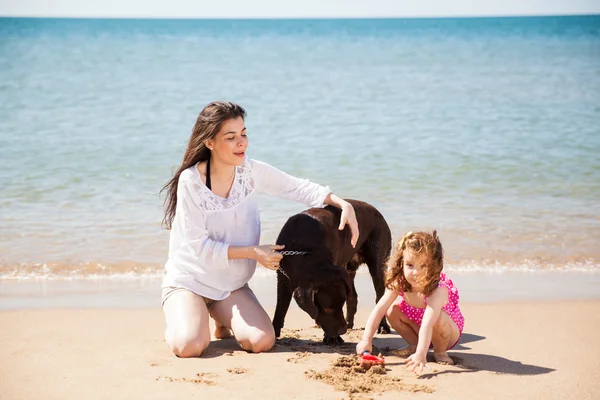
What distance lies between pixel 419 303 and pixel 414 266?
27cm

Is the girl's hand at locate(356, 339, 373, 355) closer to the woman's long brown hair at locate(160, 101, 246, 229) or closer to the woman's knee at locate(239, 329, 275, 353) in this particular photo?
the woman's knee at locate(239, 329, 275, 353)

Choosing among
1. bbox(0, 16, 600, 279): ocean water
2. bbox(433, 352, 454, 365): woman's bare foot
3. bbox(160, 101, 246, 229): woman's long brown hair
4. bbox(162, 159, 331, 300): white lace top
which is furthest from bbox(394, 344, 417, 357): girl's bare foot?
bbox(0, 16, 600, 279): ocean water

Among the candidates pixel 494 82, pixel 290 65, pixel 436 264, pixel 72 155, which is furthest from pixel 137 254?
pixel 290 65

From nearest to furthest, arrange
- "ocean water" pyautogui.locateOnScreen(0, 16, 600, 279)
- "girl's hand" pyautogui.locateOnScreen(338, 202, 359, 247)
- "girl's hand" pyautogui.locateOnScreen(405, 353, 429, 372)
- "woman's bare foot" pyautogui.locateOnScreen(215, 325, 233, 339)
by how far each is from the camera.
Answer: "girl's hand" pyautogui.locateOnScreen(405, 353, 429, 372) < "girl's hand" pyautogui.locateOnScreen(338, 202, 359, 247) < "woman's bare foot" pyautogui.locateOnScreen(215, 325, 233, 339) < "ocean water" pyautogui.locateOnScreen(0, 16, 600, 279)

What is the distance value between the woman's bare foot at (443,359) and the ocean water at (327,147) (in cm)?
265

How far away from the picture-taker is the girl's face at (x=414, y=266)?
4.52 metres

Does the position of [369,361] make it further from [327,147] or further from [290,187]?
[327,147]

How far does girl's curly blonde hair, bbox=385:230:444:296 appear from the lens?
4.50m

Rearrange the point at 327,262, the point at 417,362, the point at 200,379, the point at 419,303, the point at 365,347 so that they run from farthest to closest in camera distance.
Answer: the point at 327,262 → the point at 419,303 → the point at 365,347 → the point at 417,362 → the point at 200,379

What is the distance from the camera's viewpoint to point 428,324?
4473 millimetres

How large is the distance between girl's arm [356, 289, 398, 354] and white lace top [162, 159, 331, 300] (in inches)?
34.4

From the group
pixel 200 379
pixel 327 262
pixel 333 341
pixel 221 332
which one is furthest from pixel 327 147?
pixel 200 379

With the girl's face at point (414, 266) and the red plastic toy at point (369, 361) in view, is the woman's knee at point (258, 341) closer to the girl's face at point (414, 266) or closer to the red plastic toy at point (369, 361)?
the red plastic toy at point (369, 361)

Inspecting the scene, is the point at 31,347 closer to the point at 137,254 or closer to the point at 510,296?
the point at 137,254
